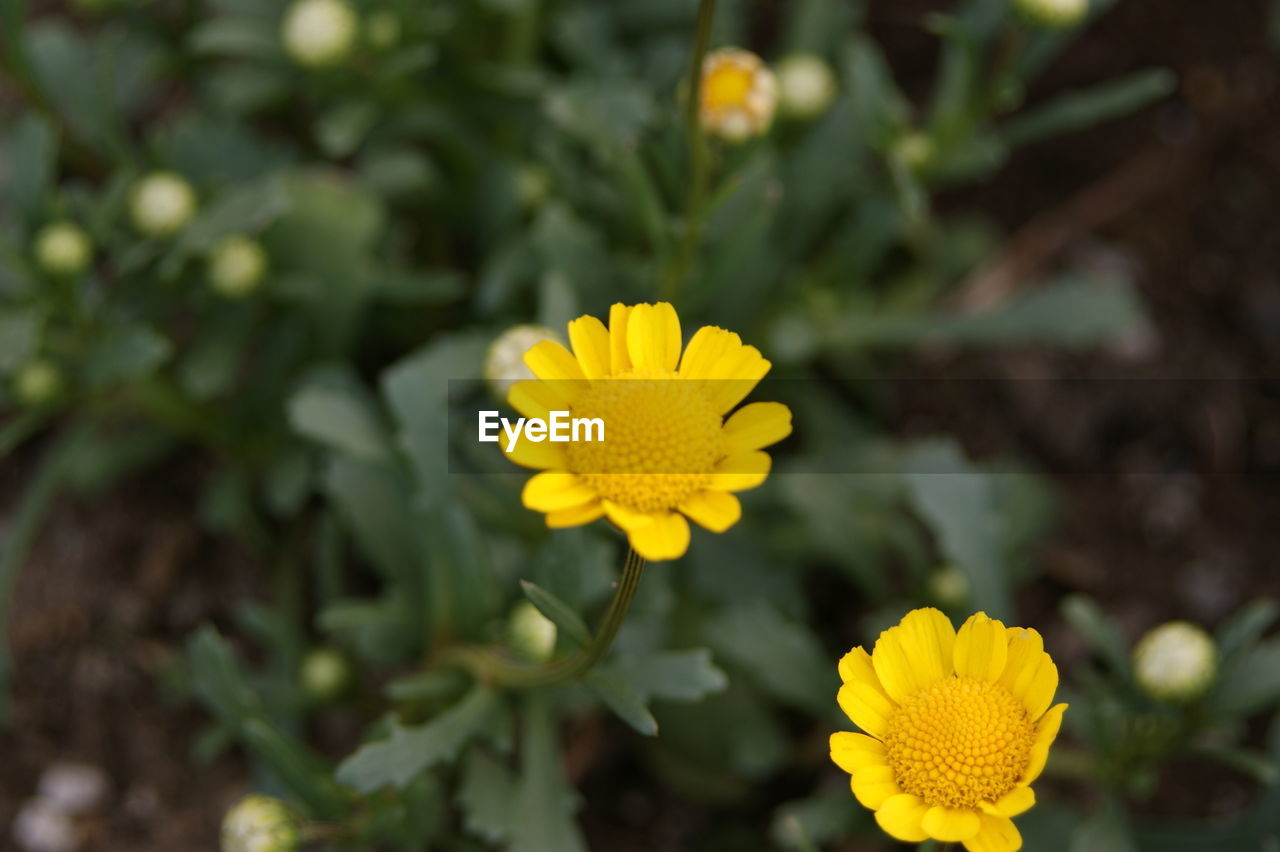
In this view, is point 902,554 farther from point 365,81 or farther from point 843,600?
point 365,81

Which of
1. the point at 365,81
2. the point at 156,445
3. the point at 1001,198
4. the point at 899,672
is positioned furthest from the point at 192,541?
the point at 1001,198

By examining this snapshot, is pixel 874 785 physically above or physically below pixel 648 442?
below

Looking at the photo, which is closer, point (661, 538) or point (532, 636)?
point (661, 538)

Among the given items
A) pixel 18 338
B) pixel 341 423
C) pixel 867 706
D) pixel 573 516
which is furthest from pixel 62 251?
pixel 867 706

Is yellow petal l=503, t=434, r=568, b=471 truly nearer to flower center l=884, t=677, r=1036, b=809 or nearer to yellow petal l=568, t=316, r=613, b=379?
yellow petal l=568, t=316, r=613, b=379

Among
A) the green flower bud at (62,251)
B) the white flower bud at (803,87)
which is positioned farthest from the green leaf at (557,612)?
the white flower bud at (803,87)

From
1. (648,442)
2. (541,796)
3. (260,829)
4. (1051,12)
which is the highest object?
(1051,12)

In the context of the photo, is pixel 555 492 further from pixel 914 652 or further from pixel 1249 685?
pixel 1249 685
